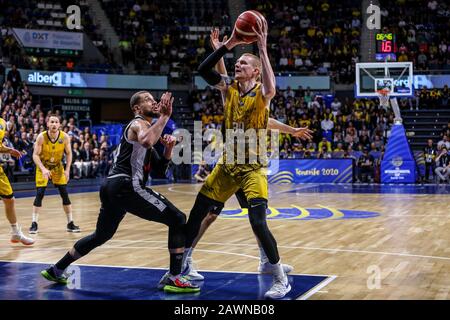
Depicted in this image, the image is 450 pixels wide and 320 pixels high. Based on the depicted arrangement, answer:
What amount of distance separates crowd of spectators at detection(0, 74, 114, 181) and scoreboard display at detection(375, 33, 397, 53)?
34.9 feet

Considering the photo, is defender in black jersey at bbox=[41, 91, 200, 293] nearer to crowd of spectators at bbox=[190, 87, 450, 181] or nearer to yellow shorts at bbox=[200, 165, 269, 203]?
yellow shorts at bbox=[200, 165, 269, 203]

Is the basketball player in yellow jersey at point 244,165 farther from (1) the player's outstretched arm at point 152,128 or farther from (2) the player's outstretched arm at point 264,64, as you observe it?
(1) the player's outstretched arm at point 152,128

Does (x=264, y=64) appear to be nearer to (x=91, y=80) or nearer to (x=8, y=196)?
(x=8, y=196)

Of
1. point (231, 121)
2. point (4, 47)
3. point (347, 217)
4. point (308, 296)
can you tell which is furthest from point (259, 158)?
point (4, 47)

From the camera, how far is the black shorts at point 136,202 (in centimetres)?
541

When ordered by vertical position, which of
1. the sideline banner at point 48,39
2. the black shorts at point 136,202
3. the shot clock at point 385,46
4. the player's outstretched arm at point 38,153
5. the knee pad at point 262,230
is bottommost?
the knee pad at point 262,230

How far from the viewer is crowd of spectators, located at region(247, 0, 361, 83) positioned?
2962cm

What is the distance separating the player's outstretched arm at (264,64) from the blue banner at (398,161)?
16.9 meters

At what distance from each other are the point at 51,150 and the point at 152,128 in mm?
5017

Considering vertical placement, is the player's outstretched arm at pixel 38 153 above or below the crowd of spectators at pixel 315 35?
below

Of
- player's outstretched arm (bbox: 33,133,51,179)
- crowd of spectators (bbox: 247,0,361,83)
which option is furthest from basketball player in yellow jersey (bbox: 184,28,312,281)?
crowd of spectators (bbox: 247,0,361,83)

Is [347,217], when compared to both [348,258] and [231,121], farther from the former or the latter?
[231,121]

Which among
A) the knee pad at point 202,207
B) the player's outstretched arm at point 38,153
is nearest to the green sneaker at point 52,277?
the knee pad at point 202,207

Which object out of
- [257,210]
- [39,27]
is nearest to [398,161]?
[39,27]
